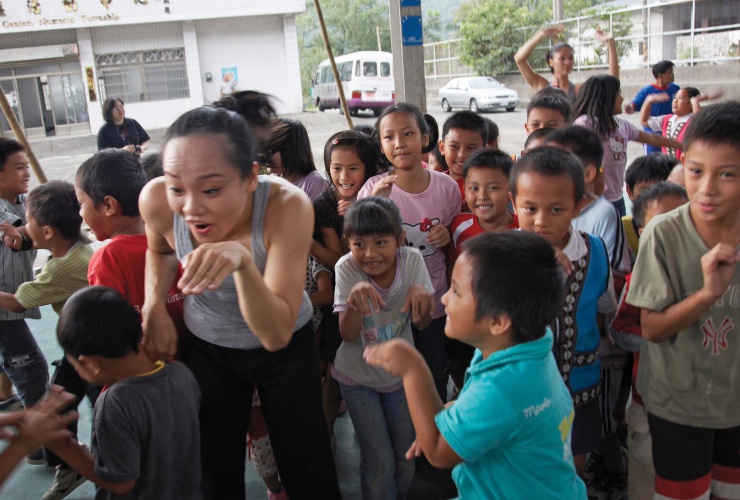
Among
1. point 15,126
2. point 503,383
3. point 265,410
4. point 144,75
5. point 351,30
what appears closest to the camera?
point 503,383

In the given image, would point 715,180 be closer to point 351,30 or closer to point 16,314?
point 16,314

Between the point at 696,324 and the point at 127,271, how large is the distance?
1.70 metres

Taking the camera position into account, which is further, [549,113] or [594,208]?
[549,113]

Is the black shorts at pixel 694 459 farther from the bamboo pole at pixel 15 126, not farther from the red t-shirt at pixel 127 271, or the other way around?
the bamboo pole at pixel 15 126

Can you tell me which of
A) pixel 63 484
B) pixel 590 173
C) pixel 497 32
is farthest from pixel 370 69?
pixel 63 484

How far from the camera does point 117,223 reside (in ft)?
6.72

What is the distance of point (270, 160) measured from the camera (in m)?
3.02

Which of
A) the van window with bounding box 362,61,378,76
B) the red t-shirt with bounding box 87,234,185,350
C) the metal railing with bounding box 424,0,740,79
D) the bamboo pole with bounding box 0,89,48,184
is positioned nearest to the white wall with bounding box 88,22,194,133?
the van window with bounding box 362,61,378,76

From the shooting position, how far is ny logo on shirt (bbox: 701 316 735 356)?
1.70 meters

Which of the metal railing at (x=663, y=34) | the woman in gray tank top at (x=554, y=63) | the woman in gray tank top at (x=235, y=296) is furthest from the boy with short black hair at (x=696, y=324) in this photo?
the metal railing at (x=663, y=34)

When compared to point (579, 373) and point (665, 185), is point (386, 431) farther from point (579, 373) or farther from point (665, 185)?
point (665, 185)

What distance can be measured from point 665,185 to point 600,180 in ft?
1.74

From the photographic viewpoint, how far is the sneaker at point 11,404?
11.4 ft

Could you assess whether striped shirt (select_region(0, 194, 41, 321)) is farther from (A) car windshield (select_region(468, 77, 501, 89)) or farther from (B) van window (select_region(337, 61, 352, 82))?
(B) van window (select_region(337, 61, 352, 82))
